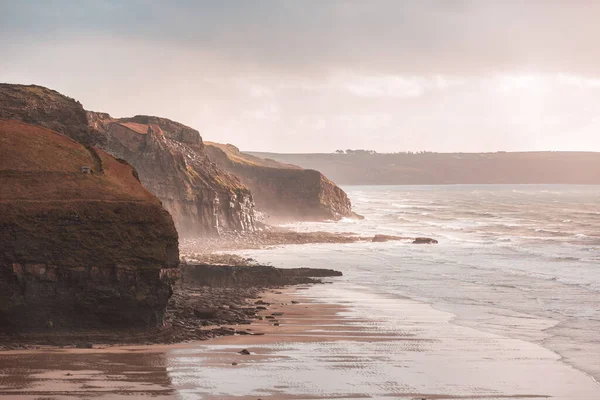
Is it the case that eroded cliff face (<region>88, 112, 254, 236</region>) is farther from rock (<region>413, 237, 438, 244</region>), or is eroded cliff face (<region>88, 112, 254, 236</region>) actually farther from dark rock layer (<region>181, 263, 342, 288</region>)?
dark rock layer (<region>181, 263, 342, 288</region>)

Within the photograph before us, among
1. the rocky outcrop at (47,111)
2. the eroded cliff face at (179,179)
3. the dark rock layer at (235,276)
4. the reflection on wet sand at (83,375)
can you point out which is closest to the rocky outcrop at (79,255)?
the reflection on wet sand at (83,375)

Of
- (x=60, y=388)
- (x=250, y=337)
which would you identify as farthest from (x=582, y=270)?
(x=60, y=388)

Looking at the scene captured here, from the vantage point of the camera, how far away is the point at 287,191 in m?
99.2

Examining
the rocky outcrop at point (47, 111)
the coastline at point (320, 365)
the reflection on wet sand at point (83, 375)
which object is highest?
the rocky outcrop at point (47, 111)

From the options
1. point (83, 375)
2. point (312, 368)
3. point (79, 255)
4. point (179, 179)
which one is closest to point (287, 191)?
point (179, 179)

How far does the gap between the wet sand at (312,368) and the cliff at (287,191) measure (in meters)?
70.9

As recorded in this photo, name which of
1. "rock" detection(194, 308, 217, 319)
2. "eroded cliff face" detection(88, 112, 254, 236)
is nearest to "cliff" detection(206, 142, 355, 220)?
"eroded cliff face" detection(88, 112, 254, 236)

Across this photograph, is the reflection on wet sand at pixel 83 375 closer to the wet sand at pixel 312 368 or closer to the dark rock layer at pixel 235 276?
the wet sand at pixel 312 368

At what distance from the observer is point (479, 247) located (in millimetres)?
63938

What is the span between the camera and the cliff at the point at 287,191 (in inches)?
3816

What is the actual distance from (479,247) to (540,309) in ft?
106

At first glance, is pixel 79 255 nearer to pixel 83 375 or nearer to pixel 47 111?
pixel 83 375

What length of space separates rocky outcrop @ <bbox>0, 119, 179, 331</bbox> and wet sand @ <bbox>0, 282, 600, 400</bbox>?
1.70 meters

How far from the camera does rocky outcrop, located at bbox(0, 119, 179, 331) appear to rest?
70.4ft
